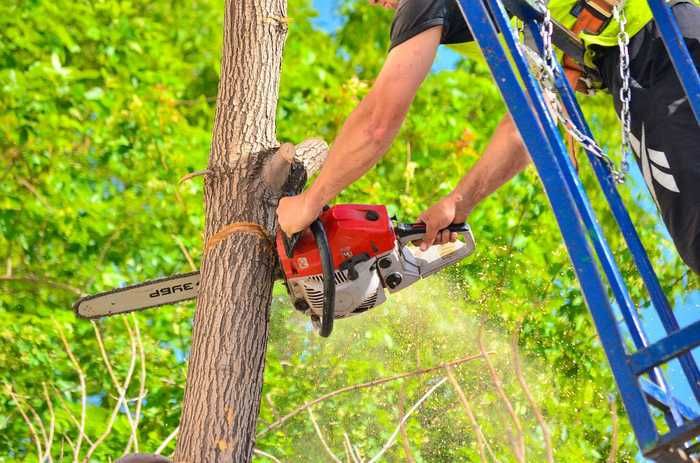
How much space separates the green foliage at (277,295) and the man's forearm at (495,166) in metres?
1.46

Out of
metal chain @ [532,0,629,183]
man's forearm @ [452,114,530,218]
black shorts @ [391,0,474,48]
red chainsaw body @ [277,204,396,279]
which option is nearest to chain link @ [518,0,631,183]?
metal chain @ [532,0,629,183]

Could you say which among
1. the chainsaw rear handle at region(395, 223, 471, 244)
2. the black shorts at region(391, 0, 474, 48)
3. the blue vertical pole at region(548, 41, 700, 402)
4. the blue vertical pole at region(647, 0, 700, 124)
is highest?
the black shorts at region(391, 0, 474, 48)

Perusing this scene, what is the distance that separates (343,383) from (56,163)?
3.09 meters

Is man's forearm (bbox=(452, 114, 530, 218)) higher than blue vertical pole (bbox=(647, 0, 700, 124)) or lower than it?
higher

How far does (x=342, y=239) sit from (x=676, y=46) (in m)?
1.13

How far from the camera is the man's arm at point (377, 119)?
7.57 feet

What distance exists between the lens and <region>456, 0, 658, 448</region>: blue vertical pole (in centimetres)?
186

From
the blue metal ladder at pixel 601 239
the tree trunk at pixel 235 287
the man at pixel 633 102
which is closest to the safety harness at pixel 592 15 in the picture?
the man at pixel 633 102

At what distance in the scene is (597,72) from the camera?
258cm

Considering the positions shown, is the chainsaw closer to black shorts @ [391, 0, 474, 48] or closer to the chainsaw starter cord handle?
the chainsaw starter cord handle

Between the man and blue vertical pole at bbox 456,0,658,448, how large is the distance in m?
0.33

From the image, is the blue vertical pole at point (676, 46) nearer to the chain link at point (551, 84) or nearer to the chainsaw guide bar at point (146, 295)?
the chain link at point (551, 84)

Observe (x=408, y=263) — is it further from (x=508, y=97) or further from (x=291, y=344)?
(x=291, y=344)

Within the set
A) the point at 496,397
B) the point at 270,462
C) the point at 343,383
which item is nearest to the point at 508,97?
the point at 496,397
